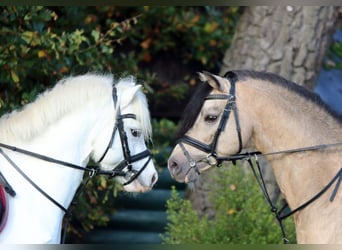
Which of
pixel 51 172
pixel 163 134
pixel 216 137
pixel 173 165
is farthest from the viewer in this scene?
pixel 163 134

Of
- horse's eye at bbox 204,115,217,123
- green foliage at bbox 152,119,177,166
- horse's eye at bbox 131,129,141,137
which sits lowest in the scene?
green foliage at bbox 152,119,177,166

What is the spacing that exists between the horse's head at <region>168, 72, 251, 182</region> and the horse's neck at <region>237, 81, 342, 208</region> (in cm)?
10

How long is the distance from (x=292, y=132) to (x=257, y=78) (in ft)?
1.26

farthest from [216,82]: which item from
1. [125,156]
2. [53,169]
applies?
[53,169]

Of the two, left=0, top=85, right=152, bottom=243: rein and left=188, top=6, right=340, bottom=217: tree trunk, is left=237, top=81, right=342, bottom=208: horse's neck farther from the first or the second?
left=188, top=6, right=340, bottom=217: tree trunk

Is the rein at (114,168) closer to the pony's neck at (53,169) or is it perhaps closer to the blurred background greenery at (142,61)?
the pony's neck at (53,169)

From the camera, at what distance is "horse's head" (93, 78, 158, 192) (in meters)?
5.65

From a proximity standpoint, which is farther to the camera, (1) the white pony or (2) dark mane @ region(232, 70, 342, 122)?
(2) dark mane @ region(232, 70, 342, 122)

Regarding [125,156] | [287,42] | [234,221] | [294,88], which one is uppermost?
[294,88]

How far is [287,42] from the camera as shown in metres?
8.51

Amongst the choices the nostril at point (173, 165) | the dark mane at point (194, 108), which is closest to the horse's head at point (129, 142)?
the nostril at point (173, 165)

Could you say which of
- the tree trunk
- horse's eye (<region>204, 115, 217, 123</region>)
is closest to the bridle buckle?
horse's eye (<region>204, 115, 217, 123</region>)

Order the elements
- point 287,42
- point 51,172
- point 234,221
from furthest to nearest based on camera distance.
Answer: point 287,42, point 234,221, point 51,172

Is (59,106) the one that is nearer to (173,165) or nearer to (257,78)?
(173,165)
